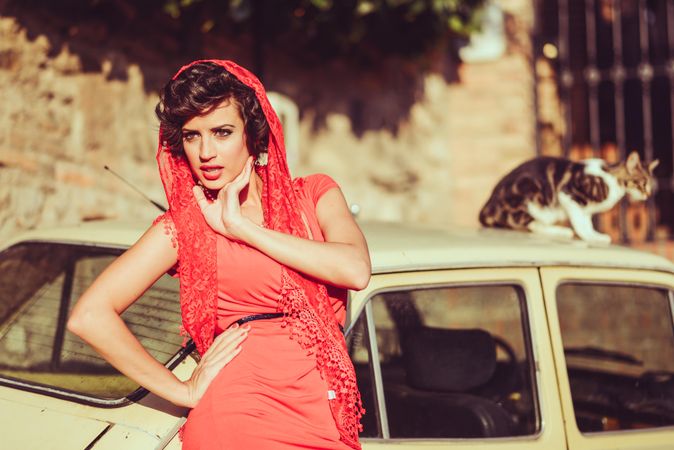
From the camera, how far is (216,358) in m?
1.93

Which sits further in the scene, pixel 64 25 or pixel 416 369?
pixel 64 25

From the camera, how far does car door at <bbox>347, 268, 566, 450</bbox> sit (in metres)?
2.54

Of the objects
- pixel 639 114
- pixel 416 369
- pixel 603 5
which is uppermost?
pixel 603 5

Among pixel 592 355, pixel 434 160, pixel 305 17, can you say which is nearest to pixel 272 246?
A: pixel 592 355

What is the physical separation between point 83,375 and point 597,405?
6.90 feet

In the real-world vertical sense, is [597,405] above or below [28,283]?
below

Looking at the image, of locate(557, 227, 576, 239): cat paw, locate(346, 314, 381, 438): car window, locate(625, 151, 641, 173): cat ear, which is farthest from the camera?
locate(625, 151, 641, 173): cat ear

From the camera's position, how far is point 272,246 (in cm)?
191

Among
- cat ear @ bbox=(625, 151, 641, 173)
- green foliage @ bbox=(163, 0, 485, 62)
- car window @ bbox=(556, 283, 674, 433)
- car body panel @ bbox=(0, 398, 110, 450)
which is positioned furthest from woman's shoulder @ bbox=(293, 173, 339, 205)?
green foliage @ bbox=(163, 0, 485, 62)

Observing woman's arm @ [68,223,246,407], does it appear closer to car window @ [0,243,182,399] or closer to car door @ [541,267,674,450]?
car window @ [0,243,182,399]

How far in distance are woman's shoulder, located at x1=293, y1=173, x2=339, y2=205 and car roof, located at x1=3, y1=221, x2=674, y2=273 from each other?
1.38ft

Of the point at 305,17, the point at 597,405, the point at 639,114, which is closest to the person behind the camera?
the point at 597,405

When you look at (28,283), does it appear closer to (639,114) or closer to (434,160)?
(434,160)

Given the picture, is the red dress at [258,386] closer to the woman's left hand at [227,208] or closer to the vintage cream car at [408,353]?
the woman's left hand at [227,208]
